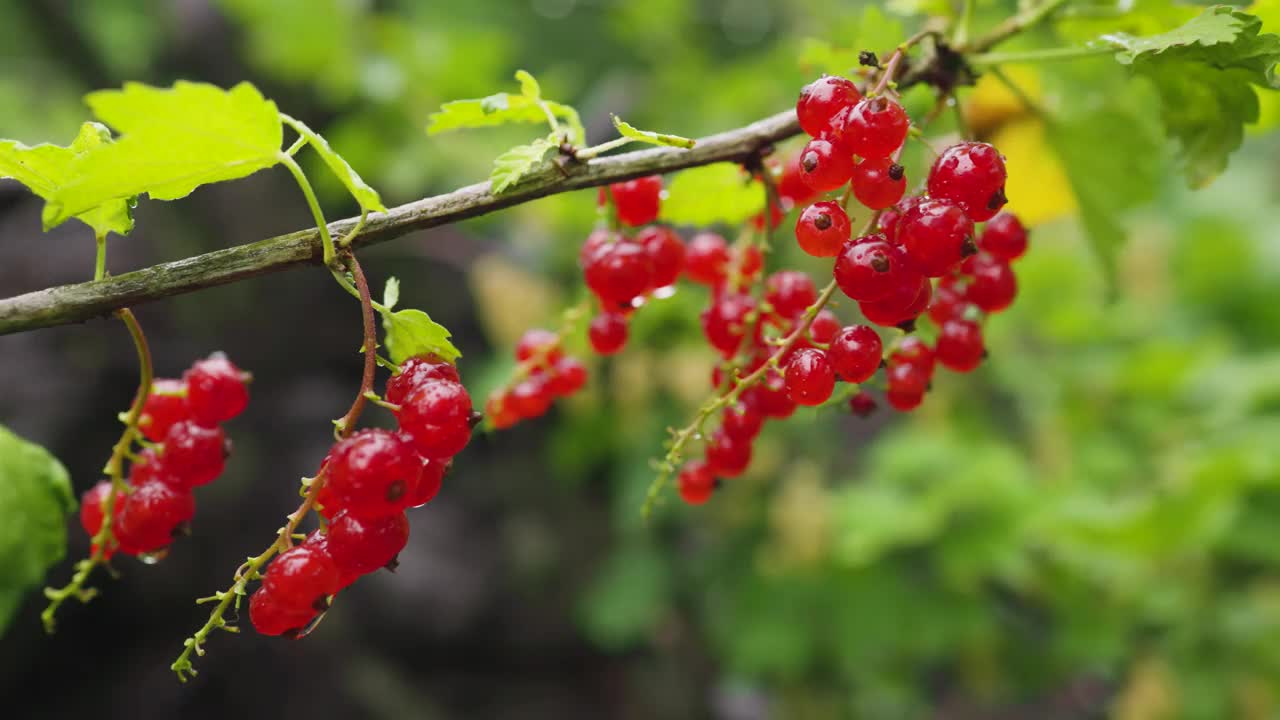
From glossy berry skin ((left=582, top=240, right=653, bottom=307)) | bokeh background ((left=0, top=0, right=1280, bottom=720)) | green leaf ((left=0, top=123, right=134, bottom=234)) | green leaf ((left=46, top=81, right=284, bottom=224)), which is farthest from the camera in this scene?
bokeh background ((left=0, top=0, right=1280, bottom=720))

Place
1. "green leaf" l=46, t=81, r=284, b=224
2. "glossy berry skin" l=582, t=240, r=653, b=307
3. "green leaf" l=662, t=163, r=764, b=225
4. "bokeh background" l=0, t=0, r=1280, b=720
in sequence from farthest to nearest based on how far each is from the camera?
"bokeh background" l=0, t=0, r=1280, b=720 < "green leaf" l=662, t=163, r=764, b=225 < "glossy berry skin" l=582, t=240, r=653, b=307 < "green leaf" l=46, t=81, r=284, b=224

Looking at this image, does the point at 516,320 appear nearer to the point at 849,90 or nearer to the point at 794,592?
the point at 794,592

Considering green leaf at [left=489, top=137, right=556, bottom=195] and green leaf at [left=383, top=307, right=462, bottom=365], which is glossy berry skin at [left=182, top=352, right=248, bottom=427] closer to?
green leaf at [left=383, top=307, right=462, bottom=365]

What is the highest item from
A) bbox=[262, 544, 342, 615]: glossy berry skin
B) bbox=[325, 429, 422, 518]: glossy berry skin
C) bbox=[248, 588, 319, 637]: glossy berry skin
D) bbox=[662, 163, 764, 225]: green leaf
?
bbox=[662, 163, 764, 225]: green leaf

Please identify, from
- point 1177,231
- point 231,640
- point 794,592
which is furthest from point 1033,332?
point 231,640

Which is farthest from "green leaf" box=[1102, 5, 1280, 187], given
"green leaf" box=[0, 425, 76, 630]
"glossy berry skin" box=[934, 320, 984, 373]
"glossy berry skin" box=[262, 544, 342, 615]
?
"green leaf" box=[0, 425, 76, 630]

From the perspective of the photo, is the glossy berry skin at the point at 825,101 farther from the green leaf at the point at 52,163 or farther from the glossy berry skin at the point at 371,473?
the green leaf at the point at 52,163

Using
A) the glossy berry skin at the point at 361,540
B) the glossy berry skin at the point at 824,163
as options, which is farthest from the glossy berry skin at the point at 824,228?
the glossy berry skin at the point at 361,540
